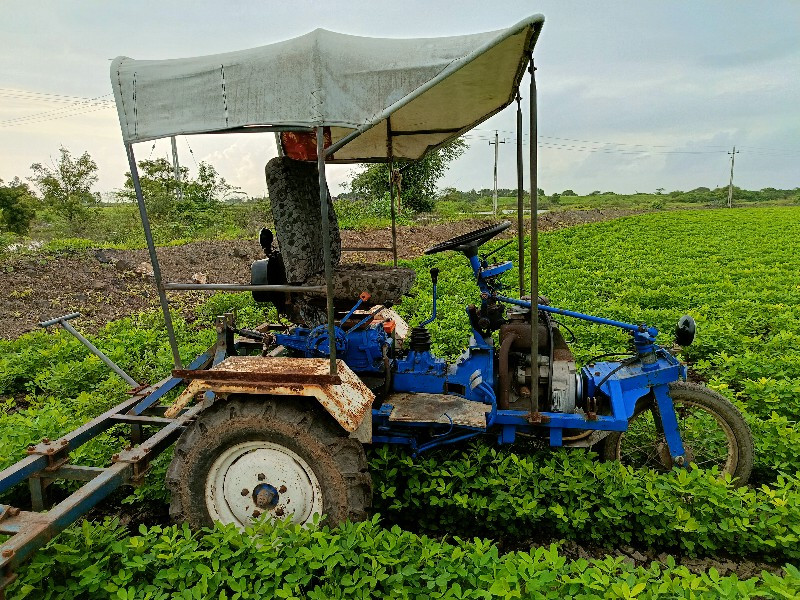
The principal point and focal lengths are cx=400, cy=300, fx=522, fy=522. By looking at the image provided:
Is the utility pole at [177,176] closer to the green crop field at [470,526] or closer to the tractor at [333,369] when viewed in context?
the green crop field at [470,526]

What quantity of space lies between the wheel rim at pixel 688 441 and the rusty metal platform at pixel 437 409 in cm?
116

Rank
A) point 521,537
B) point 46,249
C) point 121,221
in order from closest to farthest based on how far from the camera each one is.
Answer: point 521,537 < point 46,249 < point 121,221

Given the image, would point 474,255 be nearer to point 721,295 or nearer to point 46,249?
point 721,295

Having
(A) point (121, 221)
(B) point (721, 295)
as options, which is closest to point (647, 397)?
(B) point (721, 295)

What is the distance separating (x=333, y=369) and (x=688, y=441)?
2831 millimetres

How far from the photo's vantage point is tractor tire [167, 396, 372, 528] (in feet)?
9.89

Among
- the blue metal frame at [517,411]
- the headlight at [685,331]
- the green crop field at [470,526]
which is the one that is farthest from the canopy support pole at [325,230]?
the headlight at [685,331]

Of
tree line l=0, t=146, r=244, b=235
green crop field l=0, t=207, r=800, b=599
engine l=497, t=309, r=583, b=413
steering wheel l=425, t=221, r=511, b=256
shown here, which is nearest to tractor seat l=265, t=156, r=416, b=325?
steering wheel l=425, t=221, r=511, b=256

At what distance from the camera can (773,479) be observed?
3.72 meters

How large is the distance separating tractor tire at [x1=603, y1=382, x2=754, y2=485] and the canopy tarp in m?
2.54

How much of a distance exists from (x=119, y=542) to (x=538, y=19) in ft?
10.9

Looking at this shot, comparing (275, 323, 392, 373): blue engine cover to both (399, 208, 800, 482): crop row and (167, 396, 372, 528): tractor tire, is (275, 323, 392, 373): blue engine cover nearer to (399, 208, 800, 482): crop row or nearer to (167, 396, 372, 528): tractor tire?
(167, 396, 372, 528): tractor tire

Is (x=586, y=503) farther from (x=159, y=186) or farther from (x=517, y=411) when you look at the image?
(x=159, y=186)

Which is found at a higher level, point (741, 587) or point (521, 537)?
point (741, 587)
